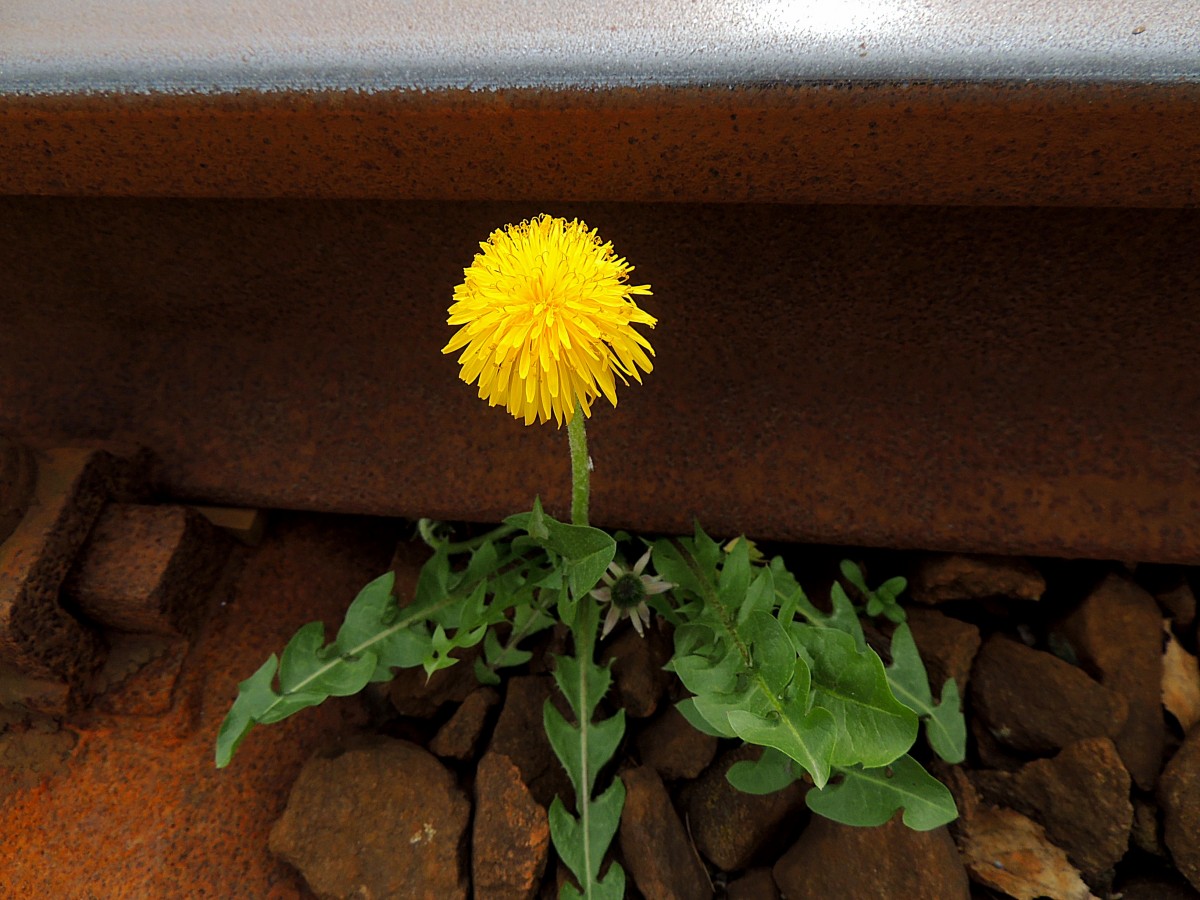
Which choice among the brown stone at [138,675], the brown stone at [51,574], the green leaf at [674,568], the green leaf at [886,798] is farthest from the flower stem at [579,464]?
the brown stone at [51,574]

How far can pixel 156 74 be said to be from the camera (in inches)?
53.4

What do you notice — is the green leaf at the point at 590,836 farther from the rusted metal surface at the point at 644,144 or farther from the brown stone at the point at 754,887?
the rusted metal surface at the point at 644,144

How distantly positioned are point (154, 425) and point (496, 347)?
133 cm

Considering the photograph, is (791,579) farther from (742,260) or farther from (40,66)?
(40,66)

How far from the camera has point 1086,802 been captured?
4.87 ft

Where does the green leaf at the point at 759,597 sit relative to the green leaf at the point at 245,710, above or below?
above

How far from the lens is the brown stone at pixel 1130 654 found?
5.15 ft

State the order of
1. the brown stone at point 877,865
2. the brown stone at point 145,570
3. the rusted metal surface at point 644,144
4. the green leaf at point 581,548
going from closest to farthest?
the rusted metal surface at point 644,144 < the green leaf at point 581,548 < the brown stone at point 877,865 < the brown stone at point 145,570

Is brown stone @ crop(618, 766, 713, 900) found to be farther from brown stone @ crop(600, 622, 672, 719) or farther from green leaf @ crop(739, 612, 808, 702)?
green leaf @ crop(739, 612, 808, 702)

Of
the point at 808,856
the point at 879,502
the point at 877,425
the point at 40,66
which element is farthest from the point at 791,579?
the point at 40,66

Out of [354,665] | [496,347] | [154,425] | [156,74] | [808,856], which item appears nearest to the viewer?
[496,347]

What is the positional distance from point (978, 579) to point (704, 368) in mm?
845

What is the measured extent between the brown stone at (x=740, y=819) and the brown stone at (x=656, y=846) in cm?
5

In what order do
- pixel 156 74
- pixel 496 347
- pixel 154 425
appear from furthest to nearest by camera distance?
pixel 154 425
pixel 156 74
pixel 496 347
